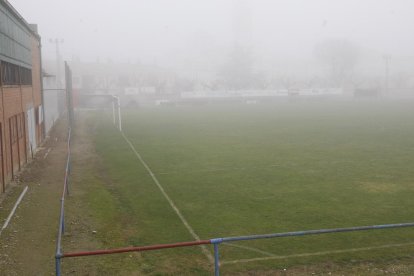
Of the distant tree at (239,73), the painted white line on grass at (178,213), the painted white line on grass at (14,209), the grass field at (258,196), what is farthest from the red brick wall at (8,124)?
the distant tree at (239,73)

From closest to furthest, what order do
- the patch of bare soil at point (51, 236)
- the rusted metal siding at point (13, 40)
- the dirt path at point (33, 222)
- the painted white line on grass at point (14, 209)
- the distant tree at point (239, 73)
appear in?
1. the patch of bare soil at point (51, 236)
2. the dirt path at point (33, 222)
3. the painted white line on grass at point (14, 209)
4. the rusted metal siding at point (13, 40)
5. the distant tree at point (239, 73)

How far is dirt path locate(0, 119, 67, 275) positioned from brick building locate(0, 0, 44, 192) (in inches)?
34.1

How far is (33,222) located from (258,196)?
743cm

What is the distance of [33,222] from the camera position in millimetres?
14430

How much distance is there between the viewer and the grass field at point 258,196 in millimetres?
11656

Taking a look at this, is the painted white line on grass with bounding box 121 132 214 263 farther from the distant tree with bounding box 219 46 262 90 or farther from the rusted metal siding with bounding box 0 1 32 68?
the distant tree with bounding box 219 46 262 90

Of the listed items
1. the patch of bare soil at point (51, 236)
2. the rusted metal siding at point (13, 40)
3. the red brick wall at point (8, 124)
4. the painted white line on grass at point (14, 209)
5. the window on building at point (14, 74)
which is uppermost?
the rusted metal siding at point (13, 40)

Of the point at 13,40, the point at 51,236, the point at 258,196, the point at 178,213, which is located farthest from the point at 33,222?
the point at 13,40

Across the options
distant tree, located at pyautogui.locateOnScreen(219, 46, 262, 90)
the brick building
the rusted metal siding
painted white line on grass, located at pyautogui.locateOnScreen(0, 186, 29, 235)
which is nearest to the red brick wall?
the brick building

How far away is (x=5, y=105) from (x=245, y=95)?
294ft

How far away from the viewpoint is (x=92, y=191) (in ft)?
61.3

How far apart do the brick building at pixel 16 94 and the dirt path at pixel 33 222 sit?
2.84 ft

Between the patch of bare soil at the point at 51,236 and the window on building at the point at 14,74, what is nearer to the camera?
the patch of bare soil at the point at 51,236

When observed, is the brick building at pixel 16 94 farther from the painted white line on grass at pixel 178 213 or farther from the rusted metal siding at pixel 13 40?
the painted white line on grass at pixel 178 213
